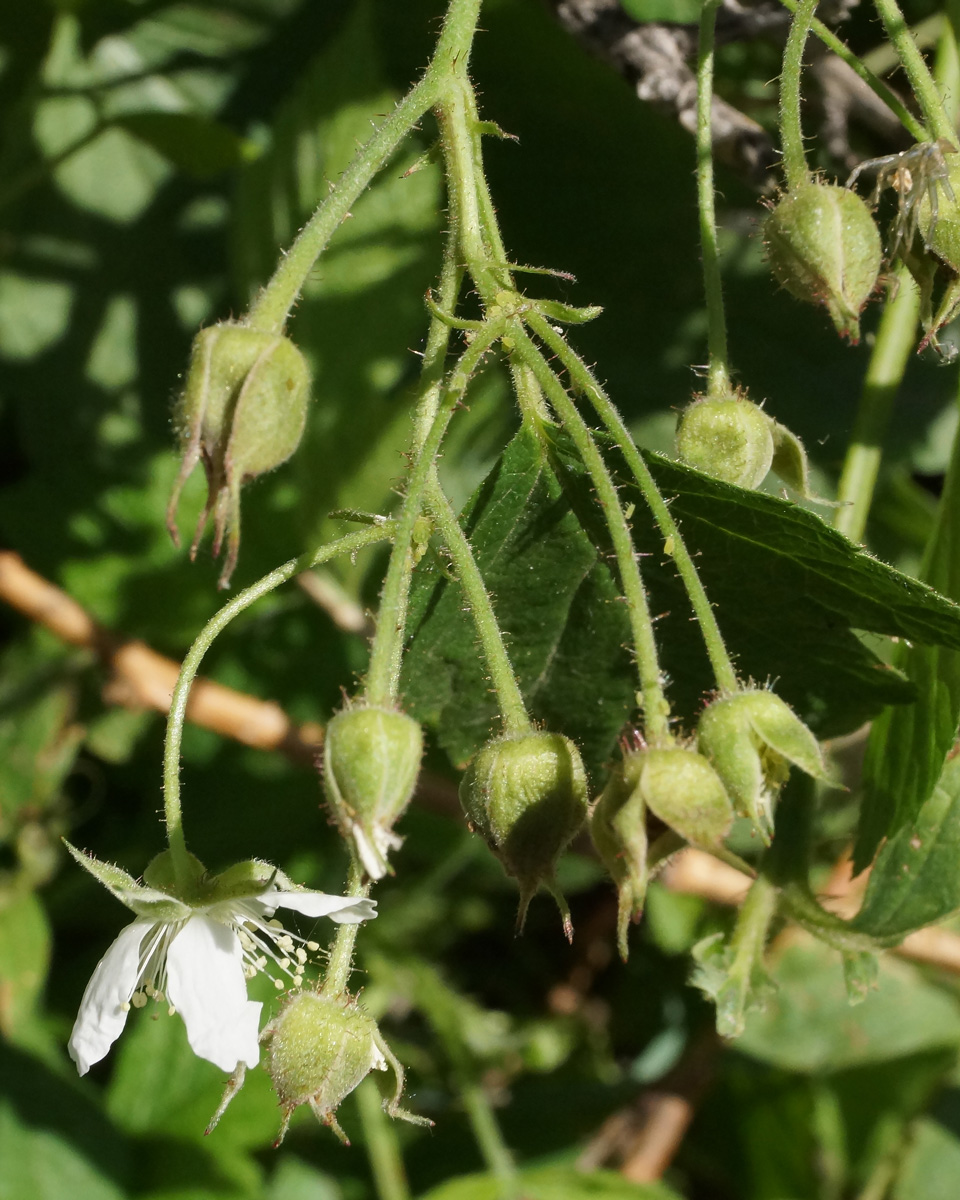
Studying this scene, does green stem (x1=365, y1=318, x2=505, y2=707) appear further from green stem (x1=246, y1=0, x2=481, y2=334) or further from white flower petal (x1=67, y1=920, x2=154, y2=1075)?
white flower petal (x1=67, y1=920, x2=154, y2=1075)

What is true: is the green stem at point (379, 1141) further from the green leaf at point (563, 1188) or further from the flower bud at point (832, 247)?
the flower bud at point (832, 247)

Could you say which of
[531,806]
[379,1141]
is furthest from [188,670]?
[379,1141]

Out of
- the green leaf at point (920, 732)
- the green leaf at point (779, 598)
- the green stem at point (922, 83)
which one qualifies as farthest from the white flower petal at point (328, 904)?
the green stem at point (922, 83)

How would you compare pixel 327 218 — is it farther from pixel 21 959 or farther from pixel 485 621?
pixel 21 959

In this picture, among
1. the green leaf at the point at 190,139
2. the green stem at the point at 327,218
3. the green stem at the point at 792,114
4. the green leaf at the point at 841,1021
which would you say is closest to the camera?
the green stem at the point at 327,218

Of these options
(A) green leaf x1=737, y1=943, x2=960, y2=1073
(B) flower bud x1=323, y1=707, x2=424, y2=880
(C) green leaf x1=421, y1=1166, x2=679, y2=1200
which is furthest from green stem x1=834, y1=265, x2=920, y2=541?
(A) green leaf x1=737, y1=943, x2=960, y2=1073

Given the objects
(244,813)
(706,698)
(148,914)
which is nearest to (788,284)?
(706,698)
